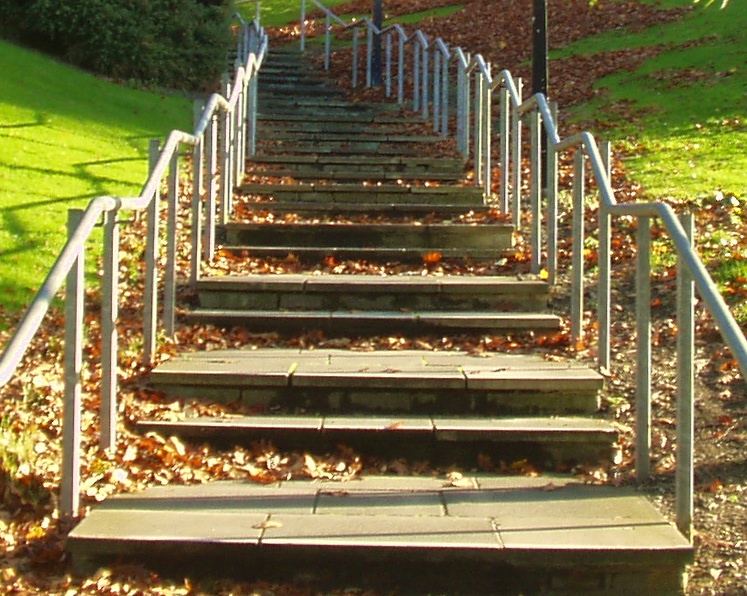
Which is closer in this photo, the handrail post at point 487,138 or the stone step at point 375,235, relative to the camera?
the stone step at point 375,235

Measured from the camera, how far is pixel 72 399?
149 inches

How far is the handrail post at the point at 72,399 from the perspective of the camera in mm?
3773

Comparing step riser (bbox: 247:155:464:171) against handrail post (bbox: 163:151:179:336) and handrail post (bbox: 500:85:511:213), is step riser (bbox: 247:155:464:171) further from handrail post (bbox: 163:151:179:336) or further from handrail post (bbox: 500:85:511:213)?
handrail post (bbox: 163:151:179:336)

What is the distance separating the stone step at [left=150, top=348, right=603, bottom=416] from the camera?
4805mm

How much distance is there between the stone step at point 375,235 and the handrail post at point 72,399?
3.29 metres

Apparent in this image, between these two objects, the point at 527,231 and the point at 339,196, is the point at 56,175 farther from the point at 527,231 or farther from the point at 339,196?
the point at 527,231

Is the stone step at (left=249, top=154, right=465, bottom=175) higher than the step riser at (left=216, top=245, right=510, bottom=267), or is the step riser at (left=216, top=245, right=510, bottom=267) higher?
the stone step at (left=249, top=154, right=465, bottom=175)

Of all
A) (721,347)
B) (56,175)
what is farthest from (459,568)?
(56,175)

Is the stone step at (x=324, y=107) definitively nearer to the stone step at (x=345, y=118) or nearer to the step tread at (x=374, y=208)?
the stone step at (x=345, y=118)

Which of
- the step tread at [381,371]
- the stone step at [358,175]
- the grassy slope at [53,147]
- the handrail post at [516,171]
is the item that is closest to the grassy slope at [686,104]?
the handrail post at [516,171]

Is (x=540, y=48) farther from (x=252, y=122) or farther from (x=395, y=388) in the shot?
(x=395, y=388)

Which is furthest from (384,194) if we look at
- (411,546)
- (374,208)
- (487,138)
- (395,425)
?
(411,546)

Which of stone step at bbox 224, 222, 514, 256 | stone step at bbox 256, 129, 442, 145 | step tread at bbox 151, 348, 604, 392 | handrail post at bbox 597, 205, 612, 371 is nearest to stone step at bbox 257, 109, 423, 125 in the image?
stone step at bbox 256, 129, 442, 145

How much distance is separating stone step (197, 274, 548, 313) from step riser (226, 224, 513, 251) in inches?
41.7
